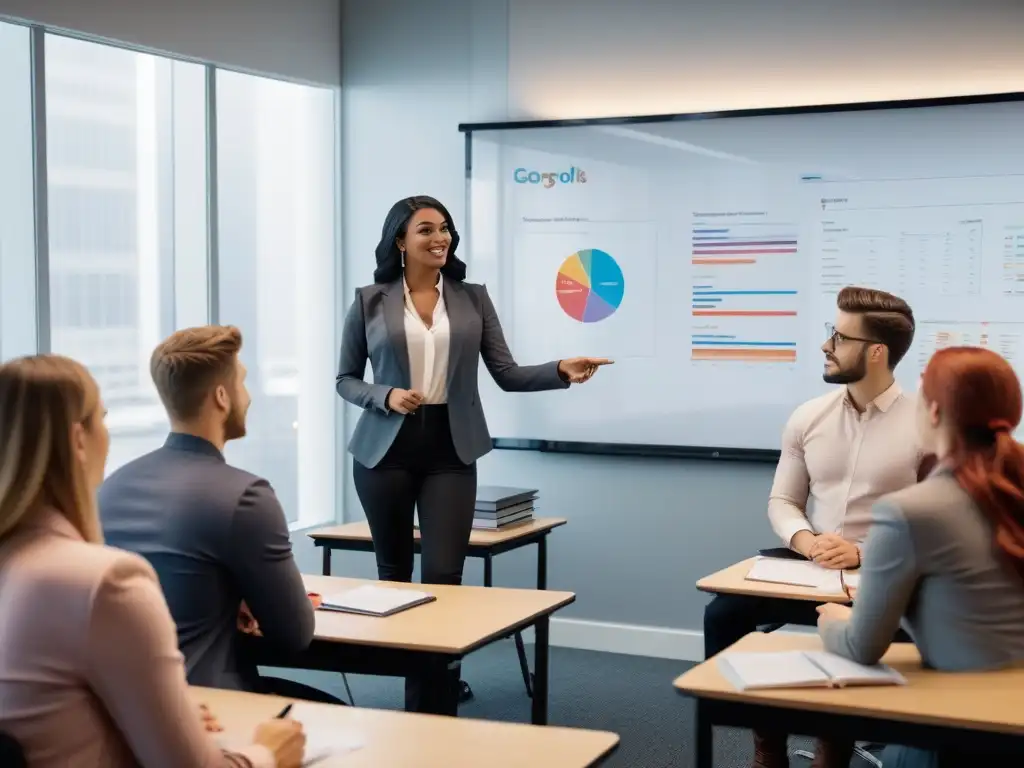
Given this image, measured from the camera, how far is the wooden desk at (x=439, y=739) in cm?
195

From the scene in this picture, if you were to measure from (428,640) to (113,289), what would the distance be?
2.61 meters

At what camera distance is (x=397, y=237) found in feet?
14.5

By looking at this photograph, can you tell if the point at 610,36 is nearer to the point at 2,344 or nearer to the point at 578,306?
the point at 578,306

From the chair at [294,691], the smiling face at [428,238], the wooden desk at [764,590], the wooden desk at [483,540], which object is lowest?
the chair at [294,691]

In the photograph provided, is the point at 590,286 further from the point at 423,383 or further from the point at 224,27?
the point at 224,27

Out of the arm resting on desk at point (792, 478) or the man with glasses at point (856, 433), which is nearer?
the man with glasses at point (856, 433)

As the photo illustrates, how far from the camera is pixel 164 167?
5.01m

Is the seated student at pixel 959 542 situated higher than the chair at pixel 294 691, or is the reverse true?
the seated student at pixel 959 542

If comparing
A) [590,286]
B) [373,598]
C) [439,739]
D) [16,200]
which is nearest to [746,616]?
[373,598]

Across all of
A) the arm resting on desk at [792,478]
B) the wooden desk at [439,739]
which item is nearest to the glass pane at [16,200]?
the wooden desk at [439,739]

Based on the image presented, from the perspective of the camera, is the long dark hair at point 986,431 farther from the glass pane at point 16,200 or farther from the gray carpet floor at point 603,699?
Answer: the glass pane at point 16,200

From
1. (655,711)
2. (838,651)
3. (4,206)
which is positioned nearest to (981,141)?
(655,711)

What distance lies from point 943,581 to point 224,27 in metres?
3.99

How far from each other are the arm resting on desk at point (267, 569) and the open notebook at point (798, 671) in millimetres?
867
